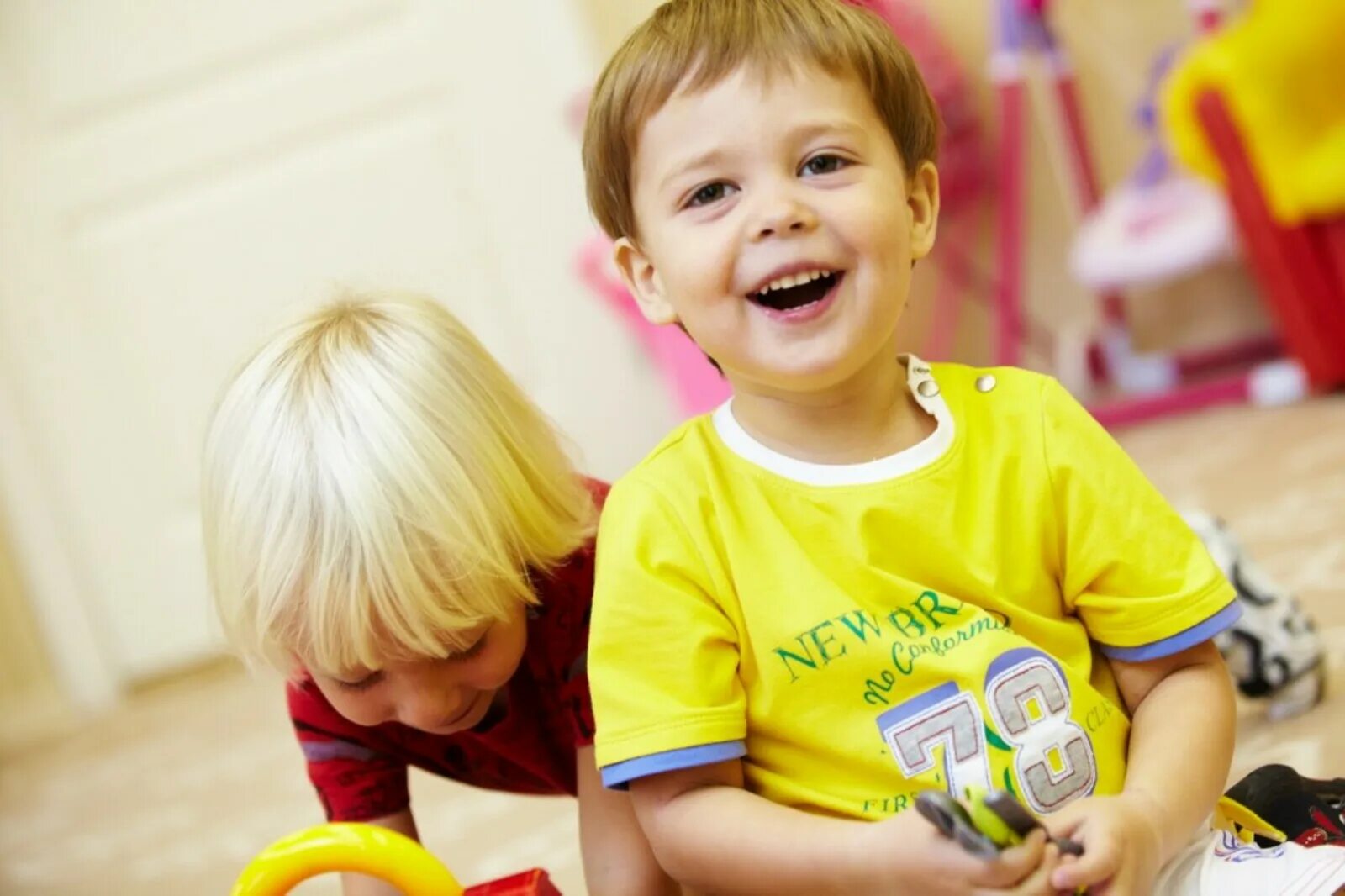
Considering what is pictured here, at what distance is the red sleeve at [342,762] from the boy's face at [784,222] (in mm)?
398

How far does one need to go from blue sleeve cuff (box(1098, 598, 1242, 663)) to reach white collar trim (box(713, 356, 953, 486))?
0.47 feet

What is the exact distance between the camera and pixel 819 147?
0.74 metres

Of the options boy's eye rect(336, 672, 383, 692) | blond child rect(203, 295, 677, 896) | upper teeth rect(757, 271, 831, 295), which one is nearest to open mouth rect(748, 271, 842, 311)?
upper teeth rect(757, 271, 831, 295)

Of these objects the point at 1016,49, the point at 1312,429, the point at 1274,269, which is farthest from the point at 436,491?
the point at 1016,49

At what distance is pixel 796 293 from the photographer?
0.75m

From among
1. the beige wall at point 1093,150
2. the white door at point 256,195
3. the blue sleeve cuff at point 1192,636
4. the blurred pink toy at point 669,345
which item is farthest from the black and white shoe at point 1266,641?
the white door at point 256,195

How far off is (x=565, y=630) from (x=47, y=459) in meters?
2.08

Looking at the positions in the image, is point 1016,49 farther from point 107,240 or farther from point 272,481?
point 272,481

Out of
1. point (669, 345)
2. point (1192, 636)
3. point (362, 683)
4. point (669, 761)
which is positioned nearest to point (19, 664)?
point (669, 345)

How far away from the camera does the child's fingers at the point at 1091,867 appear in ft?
2.02

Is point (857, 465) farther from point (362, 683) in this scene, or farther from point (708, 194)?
point (362, 683)

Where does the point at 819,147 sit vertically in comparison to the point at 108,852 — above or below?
above

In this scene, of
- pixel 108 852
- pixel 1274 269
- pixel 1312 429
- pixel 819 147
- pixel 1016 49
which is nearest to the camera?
pixel 819 147

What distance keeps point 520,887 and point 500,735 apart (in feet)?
0.67
